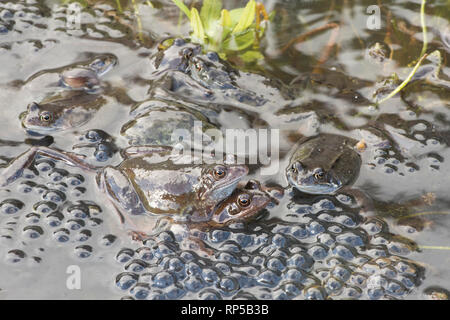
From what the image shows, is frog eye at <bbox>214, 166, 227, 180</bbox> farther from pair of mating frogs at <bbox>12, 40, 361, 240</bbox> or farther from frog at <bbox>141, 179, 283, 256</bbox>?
frog at <bbox>141, 179, 283, 256</bbox>

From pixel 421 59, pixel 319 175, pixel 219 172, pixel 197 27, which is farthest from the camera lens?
pixel 197 27

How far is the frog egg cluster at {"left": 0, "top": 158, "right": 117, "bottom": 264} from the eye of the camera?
4250 mm

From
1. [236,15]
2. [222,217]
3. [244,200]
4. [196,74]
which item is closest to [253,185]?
[244,200]

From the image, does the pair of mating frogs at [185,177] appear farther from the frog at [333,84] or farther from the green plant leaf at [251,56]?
the green plant leaf at [251,56]

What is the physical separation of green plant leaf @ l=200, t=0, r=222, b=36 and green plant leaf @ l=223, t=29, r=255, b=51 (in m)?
0.23

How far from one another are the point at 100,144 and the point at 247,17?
1.97 meters

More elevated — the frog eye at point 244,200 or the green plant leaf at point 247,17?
the green plant leaf at point 247,17

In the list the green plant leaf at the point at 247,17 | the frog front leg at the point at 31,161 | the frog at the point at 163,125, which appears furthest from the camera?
the green plant leaf at the point at 247,17

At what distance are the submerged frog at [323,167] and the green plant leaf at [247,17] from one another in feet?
4.97

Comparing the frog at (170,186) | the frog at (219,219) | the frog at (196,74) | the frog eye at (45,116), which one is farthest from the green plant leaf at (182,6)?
the frog at (219,219)

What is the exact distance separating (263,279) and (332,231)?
28.0 inches

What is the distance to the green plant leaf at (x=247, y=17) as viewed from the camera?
18.2 ft

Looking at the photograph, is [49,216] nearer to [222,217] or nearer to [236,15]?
[222,217]

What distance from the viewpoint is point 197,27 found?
18.6 ft
